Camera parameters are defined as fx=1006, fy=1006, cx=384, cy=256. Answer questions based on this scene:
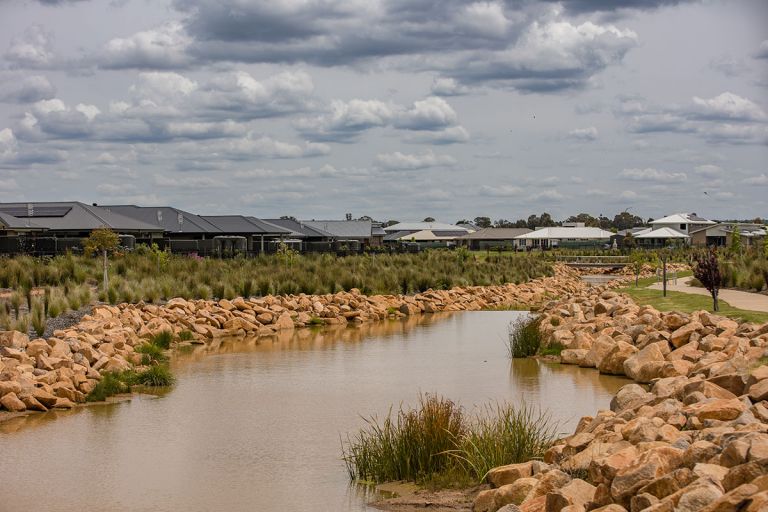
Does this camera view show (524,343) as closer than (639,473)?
No

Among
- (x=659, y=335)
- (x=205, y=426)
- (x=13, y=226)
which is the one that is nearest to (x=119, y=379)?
(x=205, y=426)

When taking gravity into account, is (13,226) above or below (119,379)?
above

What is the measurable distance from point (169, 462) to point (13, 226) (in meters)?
37.2

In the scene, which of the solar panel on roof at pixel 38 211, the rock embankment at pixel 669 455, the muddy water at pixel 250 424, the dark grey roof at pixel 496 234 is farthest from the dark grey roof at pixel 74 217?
the dark grey roof at pixel 496 234

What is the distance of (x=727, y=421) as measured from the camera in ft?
30.0

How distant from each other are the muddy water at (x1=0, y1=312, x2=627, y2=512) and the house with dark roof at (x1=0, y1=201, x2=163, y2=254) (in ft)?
79.7

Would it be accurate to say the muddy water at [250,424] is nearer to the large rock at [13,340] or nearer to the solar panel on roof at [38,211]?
the large rock at [13,340]

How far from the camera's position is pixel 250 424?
1407 cm

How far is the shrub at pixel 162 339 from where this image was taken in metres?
22.0

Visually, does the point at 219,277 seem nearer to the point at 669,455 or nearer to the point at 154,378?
the point at 154,378

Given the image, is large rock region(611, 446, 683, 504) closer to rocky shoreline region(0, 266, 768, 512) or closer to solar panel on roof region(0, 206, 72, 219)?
rocky shoreline region(0, 266, 768, 512)

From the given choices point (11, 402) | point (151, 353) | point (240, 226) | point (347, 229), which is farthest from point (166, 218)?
point (11, 402)

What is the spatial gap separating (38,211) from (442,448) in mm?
48733

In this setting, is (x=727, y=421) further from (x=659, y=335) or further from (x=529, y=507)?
(x=659, y=335)
